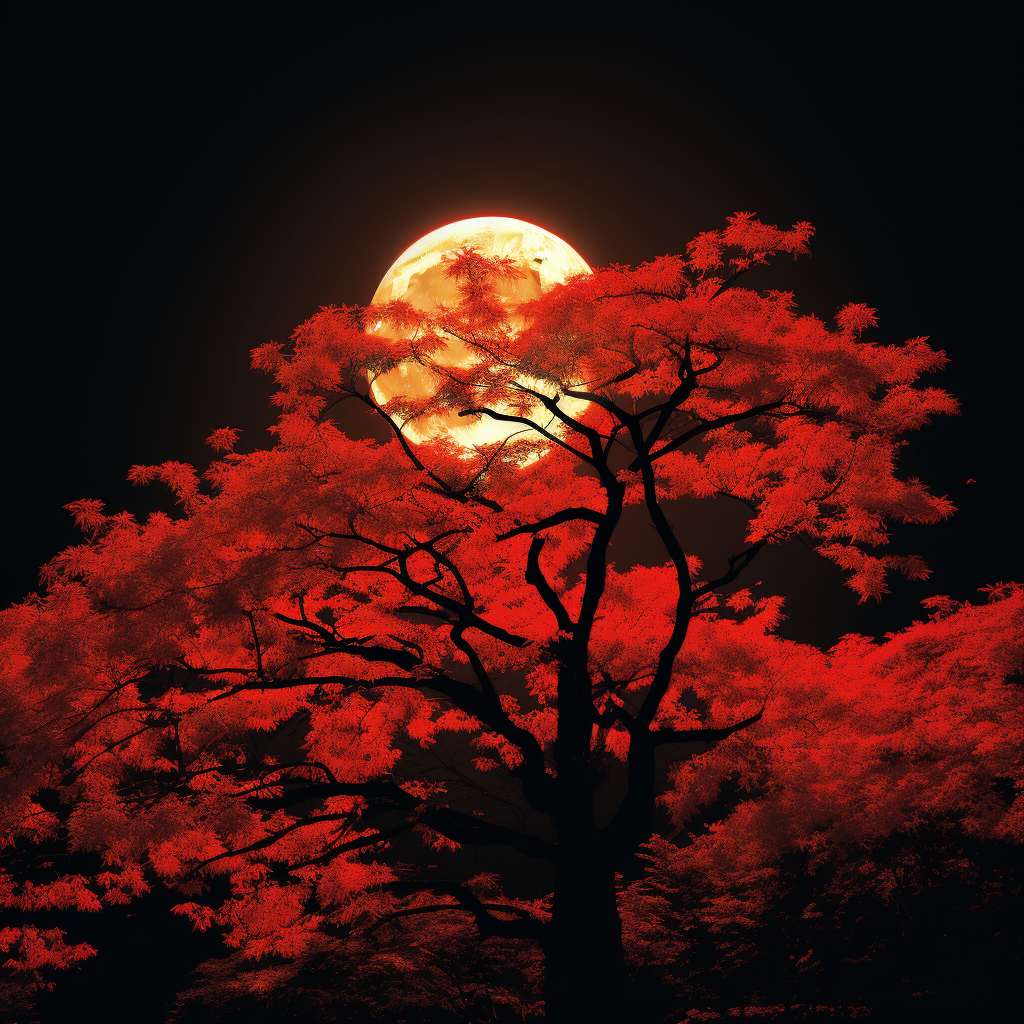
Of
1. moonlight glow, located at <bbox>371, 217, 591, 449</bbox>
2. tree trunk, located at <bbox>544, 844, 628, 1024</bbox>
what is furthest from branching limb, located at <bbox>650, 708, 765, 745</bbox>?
moonlight glow, located at <bbox>371, 217, 591, 449</bbox>

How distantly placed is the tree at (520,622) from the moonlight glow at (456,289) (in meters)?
0.14

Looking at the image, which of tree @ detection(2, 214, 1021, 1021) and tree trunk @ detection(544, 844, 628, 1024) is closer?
tree @ detection(2, 214, 1021, 1021)

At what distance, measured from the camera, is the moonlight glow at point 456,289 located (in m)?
7.17

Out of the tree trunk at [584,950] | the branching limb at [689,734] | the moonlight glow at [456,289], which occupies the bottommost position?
the tree trunk at [584,950]

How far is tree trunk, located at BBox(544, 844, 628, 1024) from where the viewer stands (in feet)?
24.4

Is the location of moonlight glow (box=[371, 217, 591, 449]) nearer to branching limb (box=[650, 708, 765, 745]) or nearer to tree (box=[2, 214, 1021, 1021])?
tree (box=[2, 214, 1021, 1021])

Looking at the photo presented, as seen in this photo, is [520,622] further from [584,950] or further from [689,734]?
[584,950]

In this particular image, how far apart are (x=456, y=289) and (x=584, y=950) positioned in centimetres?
652

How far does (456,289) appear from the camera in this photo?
7.00m

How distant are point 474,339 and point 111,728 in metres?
5.46

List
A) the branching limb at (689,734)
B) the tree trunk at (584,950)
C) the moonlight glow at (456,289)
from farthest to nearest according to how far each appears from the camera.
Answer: the branching limb at (689,734), the tree trunk at (584,950), the moonlight glow at (456,289)

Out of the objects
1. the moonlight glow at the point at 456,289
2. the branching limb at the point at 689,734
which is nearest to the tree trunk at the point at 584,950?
the branching limb at the point at 689,734

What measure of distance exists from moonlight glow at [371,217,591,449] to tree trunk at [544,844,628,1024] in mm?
4541

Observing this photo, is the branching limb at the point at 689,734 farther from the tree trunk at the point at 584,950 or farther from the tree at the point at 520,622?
the tree trunk at the point at 584,950
